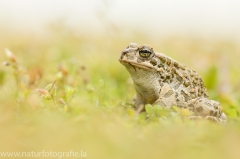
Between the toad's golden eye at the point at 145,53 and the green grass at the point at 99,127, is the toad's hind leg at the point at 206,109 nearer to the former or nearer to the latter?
the green grass at the point at 99,127

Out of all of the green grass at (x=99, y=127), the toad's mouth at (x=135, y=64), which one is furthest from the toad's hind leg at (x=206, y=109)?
the toad's mouth at (x=135, y=64)

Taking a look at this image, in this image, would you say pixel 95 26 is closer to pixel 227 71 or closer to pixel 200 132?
pixel 227 71

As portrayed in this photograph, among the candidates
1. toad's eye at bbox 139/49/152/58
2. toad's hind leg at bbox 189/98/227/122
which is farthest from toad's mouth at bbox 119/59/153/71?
toad's hind leg at bbox 189/98/227/122

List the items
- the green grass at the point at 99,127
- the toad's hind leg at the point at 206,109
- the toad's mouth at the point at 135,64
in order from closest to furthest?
the green grass at the point at 99,127, the toad's hind leg at the point at 206,109, the toad's mouth at the point at 135,64

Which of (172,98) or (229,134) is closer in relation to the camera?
(229,134)

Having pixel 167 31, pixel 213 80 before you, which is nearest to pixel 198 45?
pixel 167 31

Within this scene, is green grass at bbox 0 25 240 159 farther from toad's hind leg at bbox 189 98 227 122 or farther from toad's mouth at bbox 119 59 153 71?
toad's mouth at bbox 119 59 153 71
